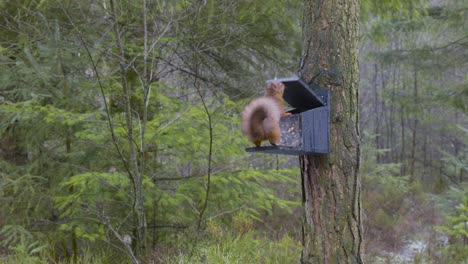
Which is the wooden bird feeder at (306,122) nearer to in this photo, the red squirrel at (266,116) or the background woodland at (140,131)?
the red squirrel at (266,116)

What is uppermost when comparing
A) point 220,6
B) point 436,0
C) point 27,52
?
point 436,0

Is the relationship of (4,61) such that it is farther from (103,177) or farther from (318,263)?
(318,263)

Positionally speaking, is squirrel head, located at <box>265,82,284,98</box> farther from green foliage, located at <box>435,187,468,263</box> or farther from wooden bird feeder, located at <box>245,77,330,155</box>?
green foliage, located at <box>435,187,468,263</box>

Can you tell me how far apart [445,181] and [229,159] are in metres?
11.8

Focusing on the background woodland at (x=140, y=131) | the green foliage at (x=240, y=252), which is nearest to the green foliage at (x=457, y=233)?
the background woodland at (x=140, y=131)

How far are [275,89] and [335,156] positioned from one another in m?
0.62

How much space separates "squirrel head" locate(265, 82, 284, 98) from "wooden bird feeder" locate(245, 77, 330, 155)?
3.5 inches

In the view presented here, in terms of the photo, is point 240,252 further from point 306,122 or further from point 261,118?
point 261,118

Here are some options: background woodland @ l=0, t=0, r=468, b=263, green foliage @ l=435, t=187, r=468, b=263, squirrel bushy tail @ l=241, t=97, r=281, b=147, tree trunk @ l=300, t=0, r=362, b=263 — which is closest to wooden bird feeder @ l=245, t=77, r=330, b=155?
tree trunk @ l=300, t=0, r=362, b=263

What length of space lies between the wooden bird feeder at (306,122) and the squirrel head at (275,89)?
0.09 m

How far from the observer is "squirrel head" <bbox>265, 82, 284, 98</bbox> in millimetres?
2172

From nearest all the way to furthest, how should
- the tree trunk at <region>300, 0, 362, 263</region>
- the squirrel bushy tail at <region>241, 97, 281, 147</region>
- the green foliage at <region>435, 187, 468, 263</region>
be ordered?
the squirrel bushy tail at <region>241, 97, 281, 147</region> → the tree trunk at <region>300, 0, 362, 263</region> → the green foliage at <region>435, 187, 468, 263</region>

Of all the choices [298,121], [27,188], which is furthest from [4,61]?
[298,121]

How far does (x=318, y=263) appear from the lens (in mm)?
2488
